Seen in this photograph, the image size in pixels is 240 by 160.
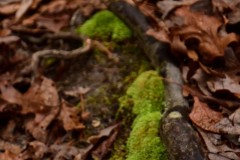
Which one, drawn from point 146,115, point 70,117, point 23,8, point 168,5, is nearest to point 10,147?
point 70,117

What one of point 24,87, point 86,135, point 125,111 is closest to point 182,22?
point 125,111

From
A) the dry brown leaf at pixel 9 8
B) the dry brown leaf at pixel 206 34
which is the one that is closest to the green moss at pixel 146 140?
the dry brown leaf at pixel 206 34

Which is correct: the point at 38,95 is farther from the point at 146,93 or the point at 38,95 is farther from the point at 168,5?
the point at 168,5

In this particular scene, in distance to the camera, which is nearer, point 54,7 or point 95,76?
point 95,76

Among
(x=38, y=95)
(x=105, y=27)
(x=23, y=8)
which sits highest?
(x=23, y=8)

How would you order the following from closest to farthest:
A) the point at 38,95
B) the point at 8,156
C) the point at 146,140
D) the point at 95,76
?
the point at 146,140 < the point at 8,156 < the point at 38,95 < the point at 95,76

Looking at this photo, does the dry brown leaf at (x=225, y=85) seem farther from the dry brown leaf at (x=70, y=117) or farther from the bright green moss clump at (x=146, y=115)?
the dry brown leaf at (x=70, y=117)
